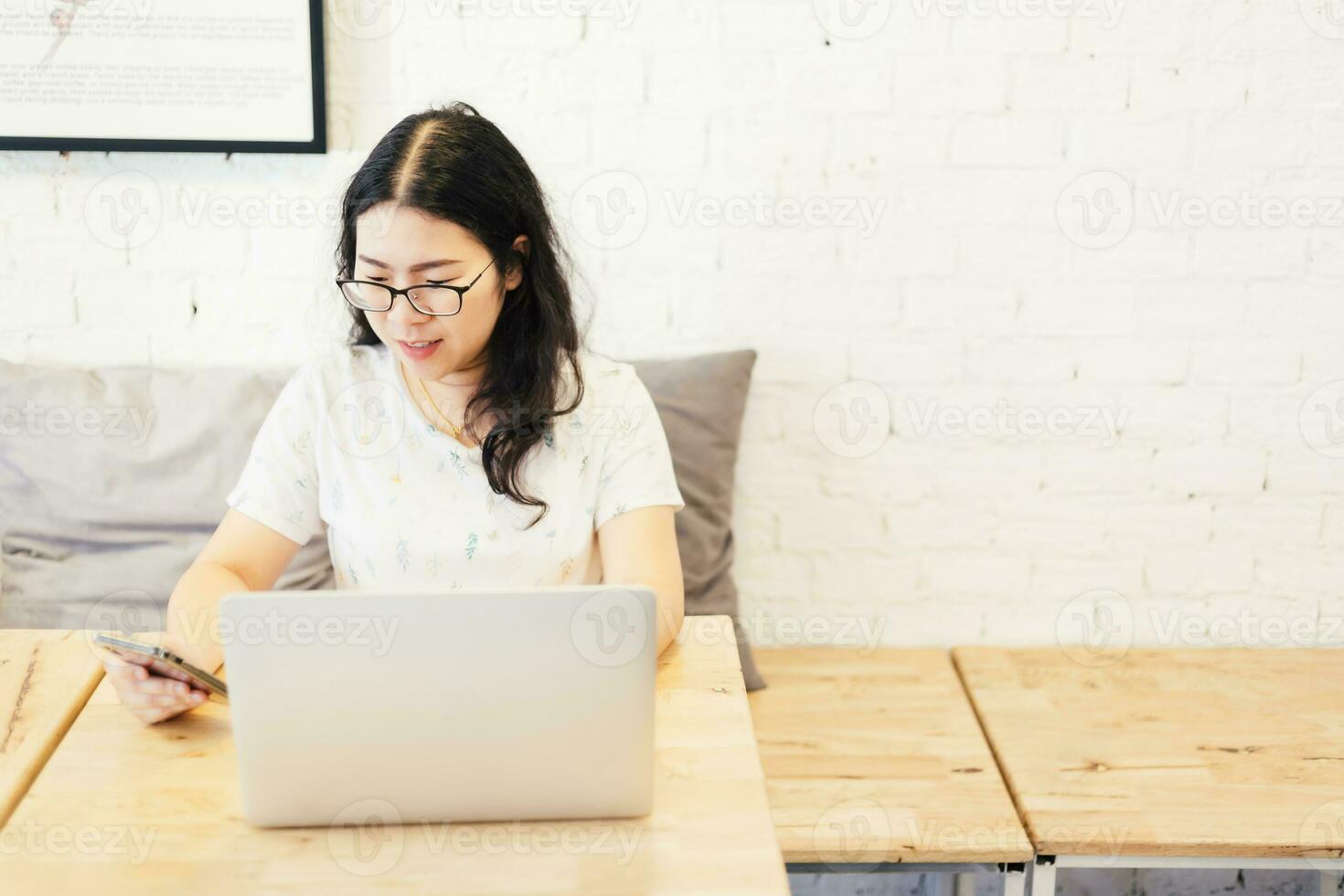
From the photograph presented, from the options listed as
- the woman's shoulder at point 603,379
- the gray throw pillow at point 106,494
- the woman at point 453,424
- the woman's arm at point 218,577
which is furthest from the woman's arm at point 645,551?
the gray throw pillow at point 106,494

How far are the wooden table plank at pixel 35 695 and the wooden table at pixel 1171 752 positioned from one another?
3.83 ft

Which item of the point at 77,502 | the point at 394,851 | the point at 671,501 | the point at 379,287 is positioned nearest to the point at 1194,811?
the point at 671,501

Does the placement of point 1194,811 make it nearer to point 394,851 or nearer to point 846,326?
point 846,326

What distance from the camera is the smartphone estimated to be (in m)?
1.10

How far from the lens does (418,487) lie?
4.97 feet

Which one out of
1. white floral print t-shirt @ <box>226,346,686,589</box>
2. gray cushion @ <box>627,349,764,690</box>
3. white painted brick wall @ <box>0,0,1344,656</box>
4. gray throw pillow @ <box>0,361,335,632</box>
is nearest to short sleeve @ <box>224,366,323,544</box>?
white floral print t-shirt @ <box>226,346,686,589</box>

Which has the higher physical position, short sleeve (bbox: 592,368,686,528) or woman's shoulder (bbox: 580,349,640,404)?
woman's shoulder (bbox: 580,349,640,404)

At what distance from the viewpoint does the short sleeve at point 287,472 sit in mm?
1515

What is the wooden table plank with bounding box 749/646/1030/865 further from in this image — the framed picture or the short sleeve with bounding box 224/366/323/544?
the framed picture

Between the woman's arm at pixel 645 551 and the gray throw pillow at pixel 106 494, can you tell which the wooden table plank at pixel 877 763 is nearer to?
the woman's arm at pixel 645 551

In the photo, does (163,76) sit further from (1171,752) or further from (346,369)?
(1171,752)

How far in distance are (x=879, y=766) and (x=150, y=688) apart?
1.02 metres

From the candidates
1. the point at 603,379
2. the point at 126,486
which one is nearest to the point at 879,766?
the point at 603,379

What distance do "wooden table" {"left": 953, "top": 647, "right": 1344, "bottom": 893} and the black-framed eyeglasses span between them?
1.00 metres
